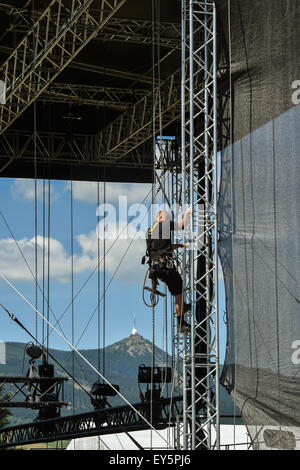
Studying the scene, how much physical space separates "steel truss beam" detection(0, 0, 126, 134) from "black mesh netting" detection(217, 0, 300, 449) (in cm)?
198

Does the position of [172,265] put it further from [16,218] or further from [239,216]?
[16,218]

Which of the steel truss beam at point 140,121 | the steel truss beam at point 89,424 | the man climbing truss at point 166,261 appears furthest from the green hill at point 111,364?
the man climbing truss at point 166,261

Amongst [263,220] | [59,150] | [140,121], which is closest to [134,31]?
[140,121]

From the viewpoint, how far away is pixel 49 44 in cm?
961

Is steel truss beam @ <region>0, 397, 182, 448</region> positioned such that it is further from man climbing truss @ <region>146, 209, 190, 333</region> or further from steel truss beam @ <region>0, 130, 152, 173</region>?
steel truss beam @ <region>0, 130, 152, 173</region>

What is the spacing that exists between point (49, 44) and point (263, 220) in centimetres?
A: 402

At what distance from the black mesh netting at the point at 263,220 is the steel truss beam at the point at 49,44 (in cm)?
198

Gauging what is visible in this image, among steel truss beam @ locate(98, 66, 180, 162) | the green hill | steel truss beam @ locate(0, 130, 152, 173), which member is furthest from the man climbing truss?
the green hill

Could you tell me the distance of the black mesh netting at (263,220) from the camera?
656 centimetres

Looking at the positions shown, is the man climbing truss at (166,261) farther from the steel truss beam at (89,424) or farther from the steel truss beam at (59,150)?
the steel truss beam at (59,150)

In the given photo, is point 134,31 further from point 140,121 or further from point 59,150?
point 59,150

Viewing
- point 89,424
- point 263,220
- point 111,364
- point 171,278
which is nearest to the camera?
point 263,220

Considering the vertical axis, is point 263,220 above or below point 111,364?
above

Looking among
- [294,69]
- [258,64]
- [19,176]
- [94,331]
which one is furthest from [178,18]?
[94,331]
